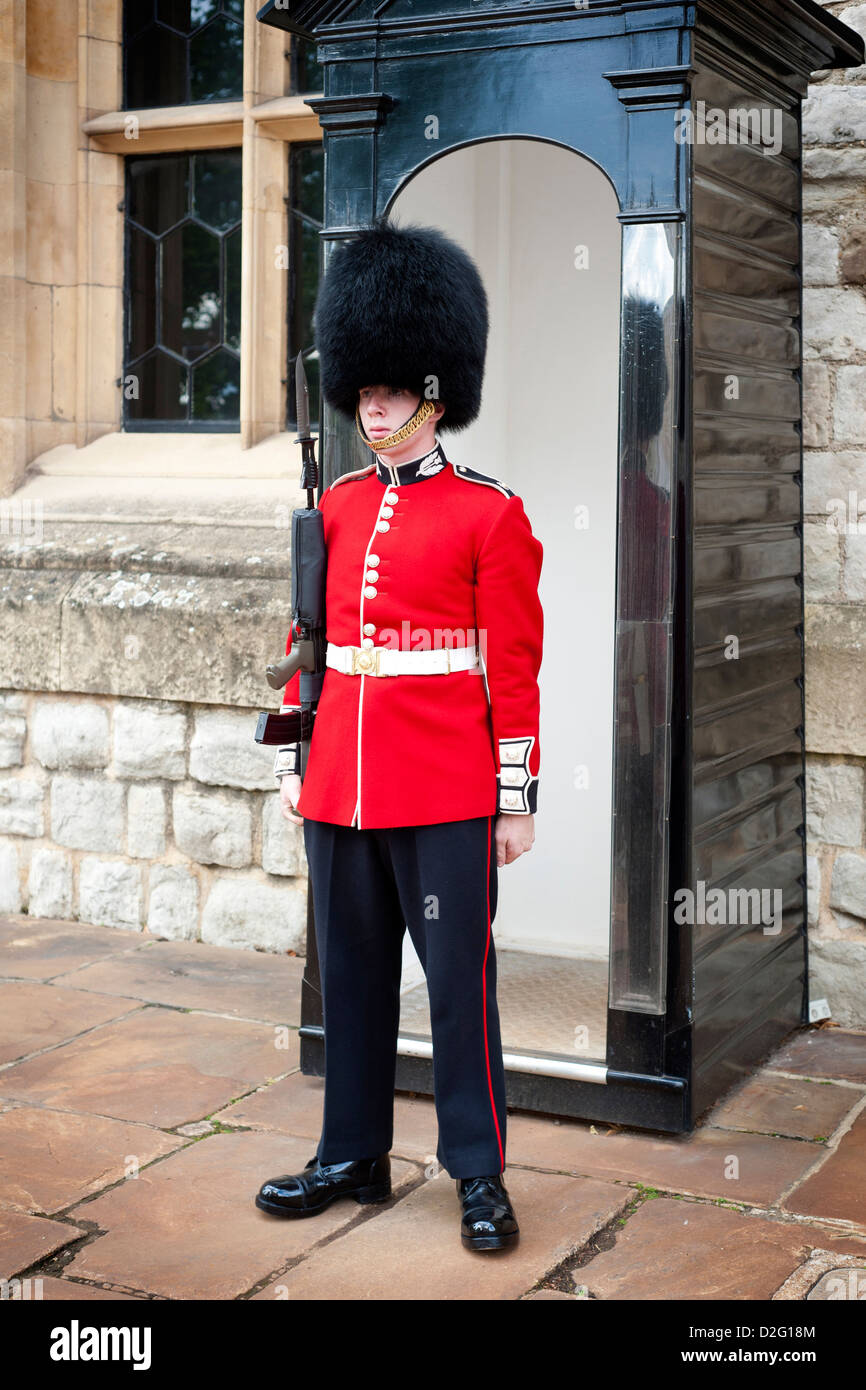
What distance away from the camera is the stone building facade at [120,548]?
4.46m

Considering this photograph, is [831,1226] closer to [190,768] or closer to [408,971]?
[408,971]

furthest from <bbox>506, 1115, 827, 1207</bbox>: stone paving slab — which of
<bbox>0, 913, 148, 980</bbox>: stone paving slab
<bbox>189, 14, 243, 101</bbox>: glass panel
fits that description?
<bbox>189, 14, 243, 101</bbox>: glass panel

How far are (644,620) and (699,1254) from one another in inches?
45.0

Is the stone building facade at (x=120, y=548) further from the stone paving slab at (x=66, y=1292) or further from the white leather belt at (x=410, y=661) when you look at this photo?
the stone paving slab at (x=66, y=1292)

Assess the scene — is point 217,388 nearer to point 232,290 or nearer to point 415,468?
point 232,290

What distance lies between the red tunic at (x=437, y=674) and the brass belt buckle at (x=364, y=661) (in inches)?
0.5

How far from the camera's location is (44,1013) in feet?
12.8

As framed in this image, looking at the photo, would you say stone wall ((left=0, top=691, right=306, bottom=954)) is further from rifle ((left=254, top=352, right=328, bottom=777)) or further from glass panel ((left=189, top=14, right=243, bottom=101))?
glass panel ((left=189, top=14, right=243, bottom=101))

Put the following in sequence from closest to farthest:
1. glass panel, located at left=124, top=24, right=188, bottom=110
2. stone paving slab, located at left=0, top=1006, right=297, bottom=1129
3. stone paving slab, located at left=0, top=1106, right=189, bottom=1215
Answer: stone paving slab, located at left=0, top=1106, right=189, bottom=1215 → stone paving slab, located at left=0, top=1006, right=297, bottom=1129 → glass panel, located at left=124, top=24, right=188, bottom=110

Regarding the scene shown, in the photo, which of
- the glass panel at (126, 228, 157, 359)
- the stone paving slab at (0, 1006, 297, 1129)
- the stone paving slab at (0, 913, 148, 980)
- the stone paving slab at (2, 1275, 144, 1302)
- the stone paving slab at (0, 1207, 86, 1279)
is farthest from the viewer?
the glass panel at (126, 228, 157, 359)

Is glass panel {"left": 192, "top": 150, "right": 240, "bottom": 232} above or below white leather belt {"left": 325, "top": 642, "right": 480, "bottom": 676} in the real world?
above

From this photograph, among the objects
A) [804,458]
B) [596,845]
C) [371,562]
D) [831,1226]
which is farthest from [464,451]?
[831,1226]

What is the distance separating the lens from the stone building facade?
176 inches

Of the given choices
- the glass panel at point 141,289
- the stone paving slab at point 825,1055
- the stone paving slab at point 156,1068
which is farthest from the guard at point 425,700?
the glass panel at point 141,289
